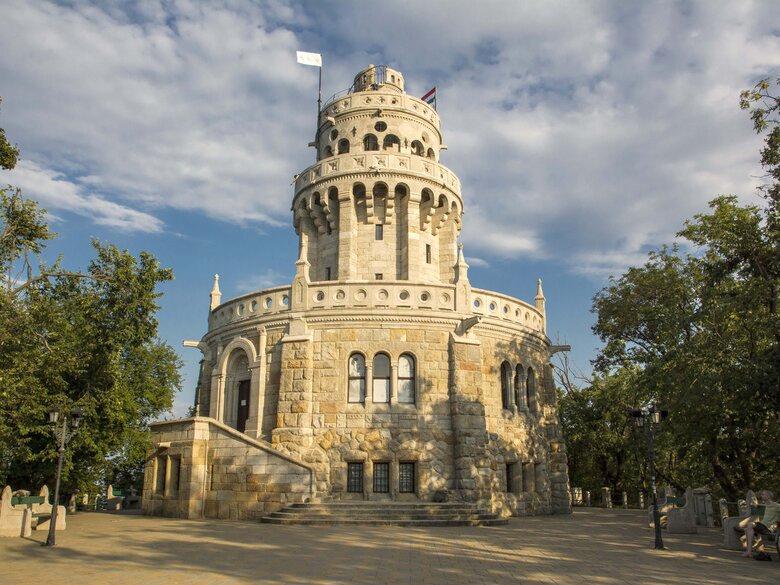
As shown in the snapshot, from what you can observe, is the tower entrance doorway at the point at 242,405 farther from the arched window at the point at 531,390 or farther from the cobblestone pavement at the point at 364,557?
the arched window at the point at 531,390

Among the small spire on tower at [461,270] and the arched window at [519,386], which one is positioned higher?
the small spire on tower at [461,270]

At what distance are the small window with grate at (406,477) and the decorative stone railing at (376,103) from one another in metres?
18.0

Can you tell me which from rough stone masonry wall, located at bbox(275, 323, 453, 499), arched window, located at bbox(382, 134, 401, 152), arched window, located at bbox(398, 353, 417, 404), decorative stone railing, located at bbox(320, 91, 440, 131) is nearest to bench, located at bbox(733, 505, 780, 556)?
rough stone masonry wall, located at bbox(275, 323, 453, 499)

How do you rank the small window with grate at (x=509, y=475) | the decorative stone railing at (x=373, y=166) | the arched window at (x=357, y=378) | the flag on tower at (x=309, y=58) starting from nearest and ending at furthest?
the arched window at (x=357, y=378)
the small window with grate at (x=509, y=475)
the decorative stone railing at (x=373, y=166)
the flag on tower at (x=309, y=58)

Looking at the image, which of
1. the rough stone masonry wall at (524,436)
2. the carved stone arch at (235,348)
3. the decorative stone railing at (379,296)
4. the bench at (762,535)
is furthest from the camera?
the carved stone arch at (235,348)

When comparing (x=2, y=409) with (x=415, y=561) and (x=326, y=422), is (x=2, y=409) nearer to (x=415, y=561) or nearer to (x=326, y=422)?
(x=326, y=422)

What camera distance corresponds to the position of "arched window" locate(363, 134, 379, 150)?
3245 cm

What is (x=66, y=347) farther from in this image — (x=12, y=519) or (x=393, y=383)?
(x=393, y=383)

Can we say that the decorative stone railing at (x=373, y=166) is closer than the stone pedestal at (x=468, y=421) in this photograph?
No

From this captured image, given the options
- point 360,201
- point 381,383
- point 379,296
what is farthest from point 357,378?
point 360,201

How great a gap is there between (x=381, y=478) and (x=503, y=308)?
8.43m

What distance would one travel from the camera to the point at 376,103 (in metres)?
32.9

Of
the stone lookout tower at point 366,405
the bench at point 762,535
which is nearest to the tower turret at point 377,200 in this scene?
the stone lookout tower at point 366,405

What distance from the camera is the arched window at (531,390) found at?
89.9 ft
